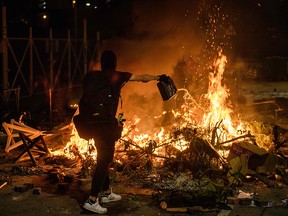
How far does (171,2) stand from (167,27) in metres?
0.75

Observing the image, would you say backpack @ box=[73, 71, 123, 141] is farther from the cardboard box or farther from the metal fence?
the metal fence

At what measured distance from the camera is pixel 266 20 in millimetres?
20578

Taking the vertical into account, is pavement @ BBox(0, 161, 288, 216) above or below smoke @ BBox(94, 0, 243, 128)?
below

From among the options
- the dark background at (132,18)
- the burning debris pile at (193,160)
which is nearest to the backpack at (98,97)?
the burning debris pile at (193,160)

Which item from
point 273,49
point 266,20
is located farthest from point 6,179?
point 273,49

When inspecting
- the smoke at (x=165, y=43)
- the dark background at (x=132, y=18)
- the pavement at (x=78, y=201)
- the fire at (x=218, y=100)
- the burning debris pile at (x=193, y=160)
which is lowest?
the pavement at (x=78, y=201)

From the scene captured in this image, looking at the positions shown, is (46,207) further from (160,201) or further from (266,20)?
(266,20)

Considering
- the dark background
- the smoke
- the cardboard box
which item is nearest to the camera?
the cardboard box

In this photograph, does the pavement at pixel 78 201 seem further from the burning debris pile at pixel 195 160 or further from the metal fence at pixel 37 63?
the metal fence at pixel 37 63

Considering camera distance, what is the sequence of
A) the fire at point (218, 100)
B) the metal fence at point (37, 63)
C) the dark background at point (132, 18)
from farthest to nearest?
the dark background at point (132, 18), the metal fence at point (37, 63), the fire at point (218, 100)

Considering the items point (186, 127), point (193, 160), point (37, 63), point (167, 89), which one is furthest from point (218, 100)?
point (37, 63)

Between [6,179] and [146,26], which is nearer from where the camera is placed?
[6,179]

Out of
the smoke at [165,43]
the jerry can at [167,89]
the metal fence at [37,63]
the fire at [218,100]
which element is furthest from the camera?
the metal fence at [37,63]

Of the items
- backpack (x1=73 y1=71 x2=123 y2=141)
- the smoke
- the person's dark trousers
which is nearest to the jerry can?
backpack (x1=73 y1=71 x2=123 y2=141)
